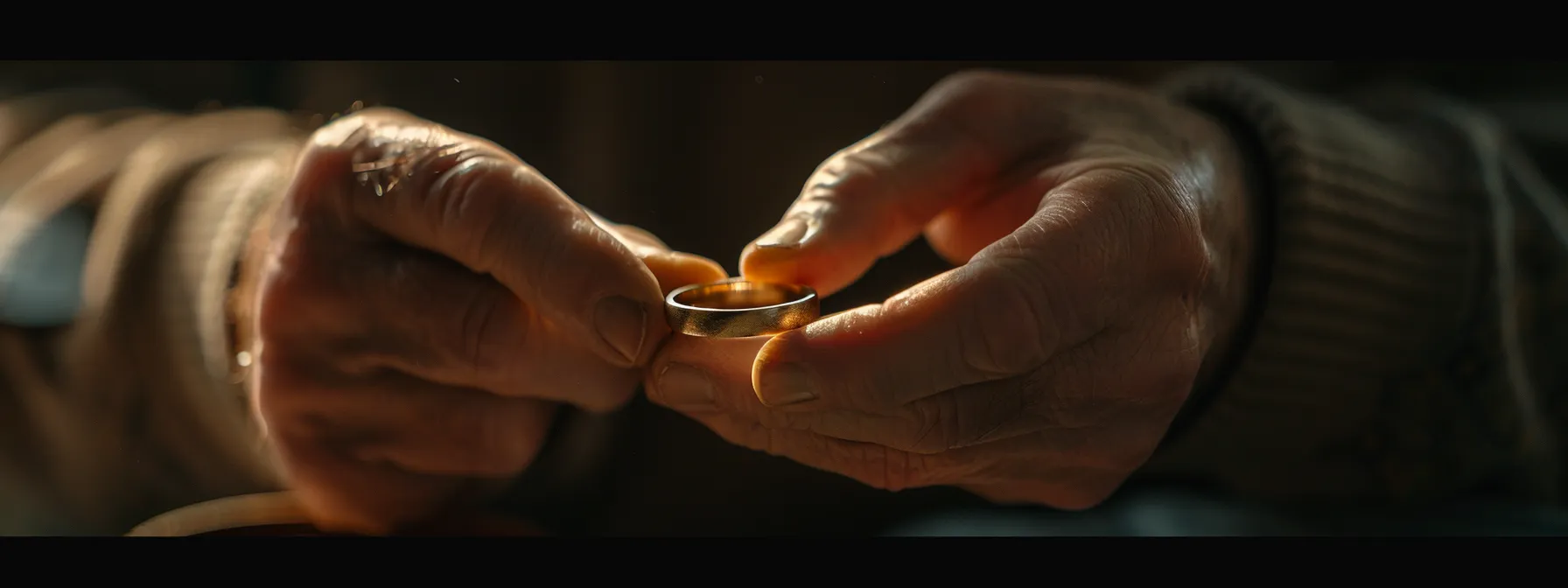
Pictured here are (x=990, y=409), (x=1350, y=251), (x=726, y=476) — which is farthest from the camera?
(x=726, y=476)

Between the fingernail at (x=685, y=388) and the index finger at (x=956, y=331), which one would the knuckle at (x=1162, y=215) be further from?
the fingernail at (x=685, y=388)

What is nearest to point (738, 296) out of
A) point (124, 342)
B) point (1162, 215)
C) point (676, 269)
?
point (676, 269)

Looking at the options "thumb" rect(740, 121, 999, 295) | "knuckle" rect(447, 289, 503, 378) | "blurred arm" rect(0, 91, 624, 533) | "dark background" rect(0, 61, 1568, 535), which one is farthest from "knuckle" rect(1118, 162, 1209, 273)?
"blurred arm" rect(0, 91, 624, 533)

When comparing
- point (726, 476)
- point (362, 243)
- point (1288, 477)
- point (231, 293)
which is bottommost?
point (726, 476)

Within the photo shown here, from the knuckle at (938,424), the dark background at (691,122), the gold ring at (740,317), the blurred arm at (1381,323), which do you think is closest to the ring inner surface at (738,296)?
the gold ring at (740,317)

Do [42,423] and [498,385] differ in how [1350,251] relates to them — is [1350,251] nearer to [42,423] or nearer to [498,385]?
[498,385]

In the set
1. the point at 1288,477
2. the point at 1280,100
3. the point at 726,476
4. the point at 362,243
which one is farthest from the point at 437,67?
the point at 1288,477

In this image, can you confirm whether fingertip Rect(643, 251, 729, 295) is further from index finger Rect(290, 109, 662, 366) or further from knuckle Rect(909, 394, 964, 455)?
knuckle Rect(909, 394, 964, 455)
